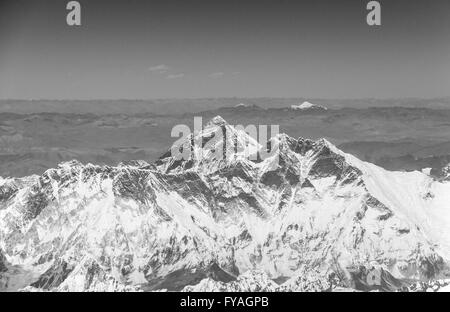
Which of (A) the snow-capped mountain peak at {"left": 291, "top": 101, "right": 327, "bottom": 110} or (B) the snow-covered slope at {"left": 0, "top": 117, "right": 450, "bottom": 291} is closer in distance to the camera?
(A) the snow-capped mountain peak at {"left": 291, "top": 101, "right": 327, "bottom": 110}

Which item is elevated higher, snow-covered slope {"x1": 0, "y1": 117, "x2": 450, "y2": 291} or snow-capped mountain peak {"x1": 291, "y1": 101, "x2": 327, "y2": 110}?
snow-capped mountain peak {"x1": 291, "y1": 101, "x2": 327, "y2": 110}

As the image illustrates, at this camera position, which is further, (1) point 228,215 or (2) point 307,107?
(1) point 228,215

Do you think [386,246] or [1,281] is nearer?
[1,281]

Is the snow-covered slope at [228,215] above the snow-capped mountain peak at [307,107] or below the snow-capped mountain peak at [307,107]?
below

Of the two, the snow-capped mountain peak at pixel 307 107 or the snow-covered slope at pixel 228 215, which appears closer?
the snow-capped mountain peak at pixel 307 107

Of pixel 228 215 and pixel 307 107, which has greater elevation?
pixel 307 107
